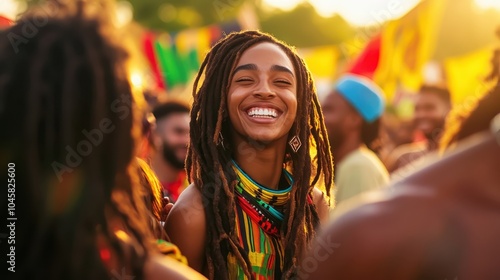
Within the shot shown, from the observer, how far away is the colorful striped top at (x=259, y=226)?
3.53 m

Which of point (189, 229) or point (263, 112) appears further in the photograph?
point (263, 112)

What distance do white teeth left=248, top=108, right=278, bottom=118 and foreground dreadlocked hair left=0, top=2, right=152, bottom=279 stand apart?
190cm

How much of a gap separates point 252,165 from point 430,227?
1.95 meters

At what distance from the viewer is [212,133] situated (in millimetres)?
3842

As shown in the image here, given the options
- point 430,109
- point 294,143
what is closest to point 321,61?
point 430,109

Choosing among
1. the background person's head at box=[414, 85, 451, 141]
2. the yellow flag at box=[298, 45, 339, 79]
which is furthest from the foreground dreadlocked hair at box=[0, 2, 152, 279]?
the yellow flag at box=[298, 45, 339, 79]

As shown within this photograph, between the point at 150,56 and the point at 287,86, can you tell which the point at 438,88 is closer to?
the point at 287,86

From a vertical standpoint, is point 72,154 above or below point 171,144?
below

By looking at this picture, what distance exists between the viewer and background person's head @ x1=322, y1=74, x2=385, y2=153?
660cm

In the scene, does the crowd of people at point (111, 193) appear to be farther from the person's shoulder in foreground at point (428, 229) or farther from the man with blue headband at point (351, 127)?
the man with blue headband at point (351, 127)

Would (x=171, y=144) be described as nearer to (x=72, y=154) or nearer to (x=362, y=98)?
(x=362, y=98)

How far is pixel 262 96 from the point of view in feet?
12.4

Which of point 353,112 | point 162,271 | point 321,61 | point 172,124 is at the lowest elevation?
point 162,271

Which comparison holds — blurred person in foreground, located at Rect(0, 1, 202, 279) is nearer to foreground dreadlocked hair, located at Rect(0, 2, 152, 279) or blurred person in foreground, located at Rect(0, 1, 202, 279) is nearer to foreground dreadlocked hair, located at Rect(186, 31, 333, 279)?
foreground dreadlocked hair, located at Rect(0, 2, 152, 279)
